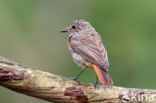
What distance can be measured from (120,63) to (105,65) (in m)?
10.6

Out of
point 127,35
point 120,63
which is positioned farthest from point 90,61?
point 127,35

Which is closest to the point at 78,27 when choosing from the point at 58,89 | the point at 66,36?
the point at 58,89

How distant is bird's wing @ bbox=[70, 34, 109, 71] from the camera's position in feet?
32.2

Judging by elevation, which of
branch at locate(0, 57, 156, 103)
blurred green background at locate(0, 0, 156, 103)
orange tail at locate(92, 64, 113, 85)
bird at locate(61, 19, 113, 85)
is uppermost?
blurred green background at locate(0, 0, 156, 103)

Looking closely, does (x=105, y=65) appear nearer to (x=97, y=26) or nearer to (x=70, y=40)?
(x=70, y=40)

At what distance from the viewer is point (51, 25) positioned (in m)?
23.4

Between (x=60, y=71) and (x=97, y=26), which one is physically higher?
(x=97, y=26)

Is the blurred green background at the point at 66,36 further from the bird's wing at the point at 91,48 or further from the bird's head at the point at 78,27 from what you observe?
the bird's wing at the point at 91,48

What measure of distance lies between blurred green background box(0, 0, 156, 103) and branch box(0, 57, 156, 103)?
9.53 m

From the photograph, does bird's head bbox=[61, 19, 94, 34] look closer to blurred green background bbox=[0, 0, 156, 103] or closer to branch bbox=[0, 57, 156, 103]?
branch bbox=[0, 57, 156, 103]

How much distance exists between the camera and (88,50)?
401 inches

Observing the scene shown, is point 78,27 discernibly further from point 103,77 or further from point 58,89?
point 58,89

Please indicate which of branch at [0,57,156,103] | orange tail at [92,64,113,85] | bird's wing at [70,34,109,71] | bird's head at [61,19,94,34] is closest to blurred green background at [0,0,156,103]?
bird's head at [61,19,94,34]

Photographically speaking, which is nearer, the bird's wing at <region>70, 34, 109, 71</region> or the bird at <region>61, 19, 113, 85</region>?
the bird at <region>61, 19, 113, 85</region>
